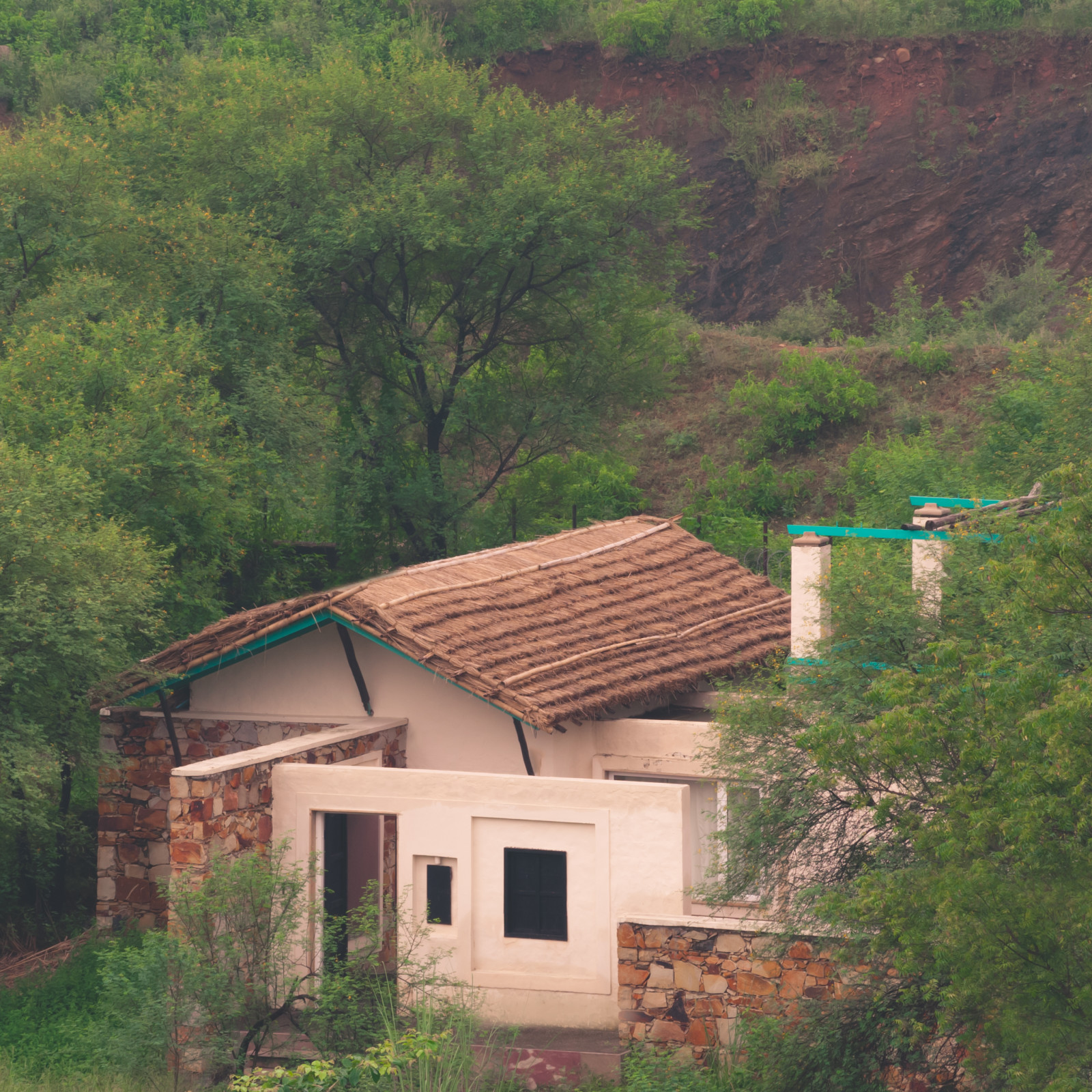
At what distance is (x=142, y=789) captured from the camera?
15969mm

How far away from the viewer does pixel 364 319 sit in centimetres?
2722

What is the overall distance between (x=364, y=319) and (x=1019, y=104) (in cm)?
2739

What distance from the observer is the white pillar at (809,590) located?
13.4 metres

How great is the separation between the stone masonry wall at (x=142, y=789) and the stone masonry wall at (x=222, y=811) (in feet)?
7.26

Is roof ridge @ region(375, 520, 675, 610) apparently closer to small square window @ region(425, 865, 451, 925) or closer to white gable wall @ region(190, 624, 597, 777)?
white gable wall @ region(190, 624, 597, 777)

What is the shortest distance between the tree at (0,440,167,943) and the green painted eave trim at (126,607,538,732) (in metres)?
0.69

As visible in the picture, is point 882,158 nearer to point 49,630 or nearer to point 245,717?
point 245,717

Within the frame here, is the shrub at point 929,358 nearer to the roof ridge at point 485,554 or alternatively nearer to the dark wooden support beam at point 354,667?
the roof ridge at point 485,554

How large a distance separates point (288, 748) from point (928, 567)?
6.37 m

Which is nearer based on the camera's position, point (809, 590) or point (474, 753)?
point (809, 590)

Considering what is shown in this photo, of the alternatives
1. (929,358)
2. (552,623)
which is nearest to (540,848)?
(552,623)

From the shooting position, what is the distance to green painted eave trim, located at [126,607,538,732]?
14672mm

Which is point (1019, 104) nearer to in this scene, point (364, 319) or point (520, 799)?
point (364, 319)

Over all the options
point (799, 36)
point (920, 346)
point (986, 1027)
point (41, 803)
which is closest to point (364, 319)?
point (41, 803)
